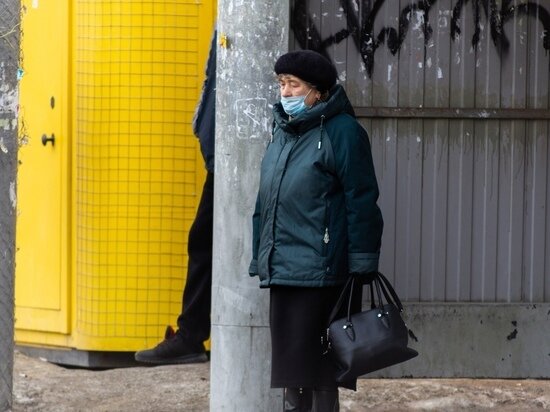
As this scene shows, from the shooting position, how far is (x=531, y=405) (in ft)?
21.8

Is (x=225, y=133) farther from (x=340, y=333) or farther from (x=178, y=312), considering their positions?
(x=178, y=312)

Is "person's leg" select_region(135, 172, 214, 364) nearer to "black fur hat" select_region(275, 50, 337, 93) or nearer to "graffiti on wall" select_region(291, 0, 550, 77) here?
"graffiti on wall" select_region(291, 0, 550, 77)

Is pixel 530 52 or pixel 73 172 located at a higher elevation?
pixel 530 52

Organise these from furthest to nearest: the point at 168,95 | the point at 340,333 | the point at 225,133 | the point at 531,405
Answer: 1. the point at 168,95
2. the point at 531,405
3. the point at 225,133
4. the point at 340,333

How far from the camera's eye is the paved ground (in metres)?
6.60

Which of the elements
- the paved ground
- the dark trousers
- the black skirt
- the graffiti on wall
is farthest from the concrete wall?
the black skirt

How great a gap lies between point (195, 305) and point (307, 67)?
1969 mm

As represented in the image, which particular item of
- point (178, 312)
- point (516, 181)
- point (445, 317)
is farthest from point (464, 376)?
point (178, 312)

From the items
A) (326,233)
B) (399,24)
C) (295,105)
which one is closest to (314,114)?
(295,105)

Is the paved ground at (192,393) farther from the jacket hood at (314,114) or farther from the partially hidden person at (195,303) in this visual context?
the jacket hood at (314,114)

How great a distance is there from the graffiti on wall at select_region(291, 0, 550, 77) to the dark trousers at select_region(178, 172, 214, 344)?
0.93m

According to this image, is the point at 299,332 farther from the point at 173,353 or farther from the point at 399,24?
the point at 399,24

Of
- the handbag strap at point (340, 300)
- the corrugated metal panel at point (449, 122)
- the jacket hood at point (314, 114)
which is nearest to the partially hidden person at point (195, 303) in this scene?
the corrugated metal panel at point (449, 122)

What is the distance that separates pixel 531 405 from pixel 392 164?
1.42 m
